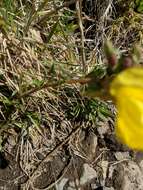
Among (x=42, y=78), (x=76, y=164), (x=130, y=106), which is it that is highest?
(x=130, y=106)

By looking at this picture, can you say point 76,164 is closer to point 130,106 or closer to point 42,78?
point 42,78

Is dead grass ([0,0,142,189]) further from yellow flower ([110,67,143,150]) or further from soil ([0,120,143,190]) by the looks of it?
yellow flower ([110,67,143,150])

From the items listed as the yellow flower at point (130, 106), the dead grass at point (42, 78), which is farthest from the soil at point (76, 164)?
the yellow flower at point (130, 106)

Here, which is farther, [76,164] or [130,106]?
[76,164]

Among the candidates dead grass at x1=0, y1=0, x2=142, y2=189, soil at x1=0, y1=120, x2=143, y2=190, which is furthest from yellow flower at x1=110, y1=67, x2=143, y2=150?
soil at x1=0, y1=120, x2=143, y2=190

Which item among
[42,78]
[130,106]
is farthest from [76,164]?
[130,106]

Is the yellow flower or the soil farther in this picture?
the soil

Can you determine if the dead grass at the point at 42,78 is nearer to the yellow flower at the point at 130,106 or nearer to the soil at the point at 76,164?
the soil at the point at 76,164

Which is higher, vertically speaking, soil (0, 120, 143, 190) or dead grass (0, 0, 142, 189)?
dead grass (0, 0, 142, 189)
